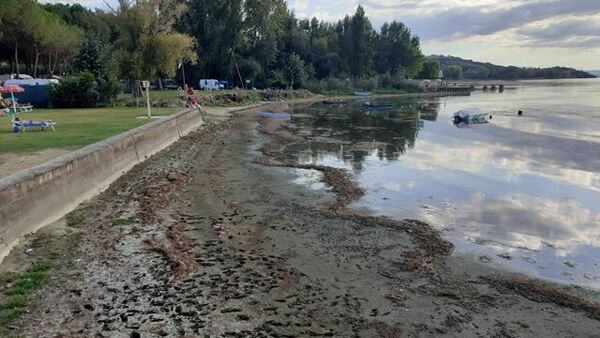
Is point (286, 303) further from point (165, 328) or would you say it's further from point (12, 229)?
point (12, 229)

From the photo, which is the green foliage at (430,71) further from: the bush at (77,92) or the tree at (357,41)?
the bush at (77,92)

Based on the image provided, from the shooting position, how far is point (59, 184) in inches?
438

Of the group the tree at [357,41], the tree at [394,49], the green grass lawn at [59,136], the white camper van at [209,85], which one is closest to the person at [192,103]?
the green grass lawn at [59,136]

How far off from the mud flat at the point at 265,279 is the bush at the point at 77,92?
27982mm

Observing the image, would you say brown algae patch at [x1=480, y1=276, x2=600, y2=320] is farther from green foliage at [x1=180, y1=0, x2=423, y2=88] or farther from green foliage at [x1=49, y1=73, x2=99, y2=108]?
green foliage at [x1=180, y1=0, x2=423, y2=88]

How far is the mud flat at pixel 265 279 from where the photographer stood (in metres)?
6.67

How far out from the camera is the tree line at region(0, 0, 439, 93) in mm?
43531

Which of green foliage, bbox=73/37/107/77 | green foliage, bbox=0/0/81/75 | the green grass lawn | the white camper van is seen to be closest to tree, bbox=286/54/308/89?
the white camper van

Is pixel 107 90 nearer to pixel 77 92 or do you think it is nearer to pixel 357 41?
pixel 77 92

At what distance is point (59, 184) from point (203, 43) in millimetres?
70129

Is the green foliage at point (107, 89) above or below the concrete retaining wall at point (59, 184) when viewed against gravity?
above

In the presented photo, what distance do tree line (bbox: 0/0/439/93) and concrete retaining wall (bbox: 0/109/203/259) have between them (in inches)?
921

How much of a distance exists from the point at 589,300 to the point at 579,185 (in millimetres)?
11736

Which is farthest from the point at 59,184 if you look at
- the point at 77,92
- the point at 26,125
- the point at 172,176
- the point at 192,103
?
the point at 192,103
